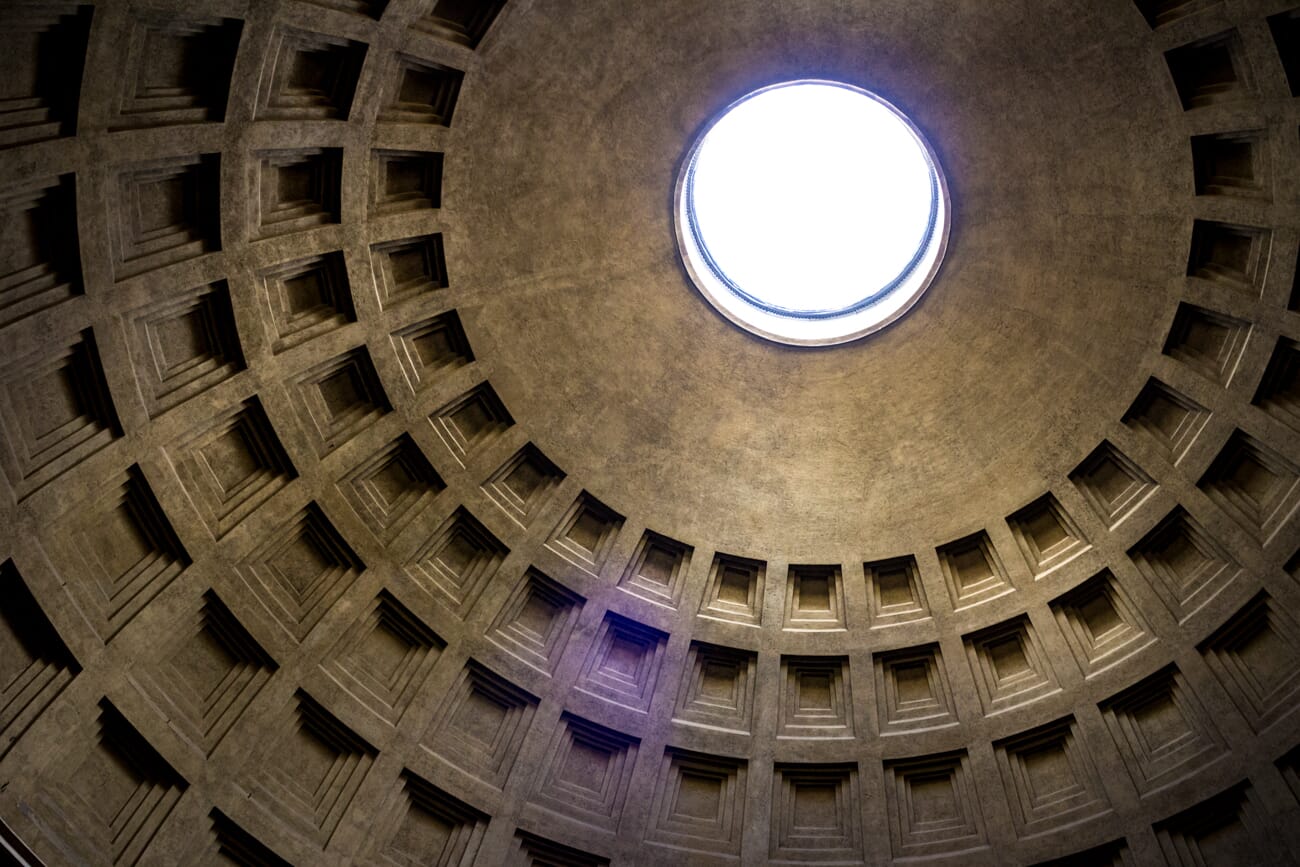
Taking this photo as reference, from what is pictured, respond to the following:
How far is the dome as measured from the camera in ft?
54.0

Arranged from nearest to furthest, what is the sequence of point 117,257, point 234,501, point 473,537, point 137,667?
1. point 117,257
2. point 137,667
3. point 234,501
4. point 473,537

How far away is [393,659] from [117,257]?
9250mm

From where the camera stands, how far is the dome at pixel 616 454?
16453mm

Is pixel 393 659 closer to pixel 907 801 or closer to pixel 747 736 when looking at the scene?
pixel 747 736

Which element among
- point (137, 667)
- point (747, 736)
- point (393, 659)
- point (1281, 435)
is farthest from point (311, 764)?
point (1281, 435)

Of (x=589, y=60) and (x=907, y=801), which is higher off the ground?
(x=589, y=60)

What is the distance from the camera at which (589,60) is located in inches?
752

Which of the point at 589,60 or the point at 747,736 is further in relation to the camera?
the point at 747,736

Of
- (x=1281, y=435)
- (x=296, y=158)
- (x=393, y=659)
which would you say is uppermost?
(x=1281, y=435)

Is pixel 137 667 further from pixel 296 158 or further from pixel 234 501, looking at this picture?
pixel 296 158

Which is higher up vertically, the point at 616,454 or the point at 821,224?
the point at 821,224

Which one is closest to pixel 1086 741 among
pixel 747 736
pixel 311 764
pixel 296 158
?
pixel 747 736

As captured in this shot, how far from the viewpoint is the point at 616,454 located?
22938 millimetres

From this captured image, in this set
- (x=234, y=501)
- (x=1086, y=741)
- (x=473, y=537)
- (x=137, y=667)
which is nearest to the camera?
(x=137, y=667)
